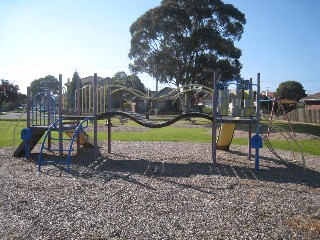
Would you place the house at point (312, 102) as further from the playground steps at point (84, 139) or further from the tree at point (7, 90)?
the playground steps at point (84, 139)

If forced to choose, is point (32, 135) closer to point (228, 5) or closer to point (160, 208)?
point (160, 208)

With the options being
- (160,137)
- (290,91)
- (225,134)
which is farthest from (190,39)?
(290,91)

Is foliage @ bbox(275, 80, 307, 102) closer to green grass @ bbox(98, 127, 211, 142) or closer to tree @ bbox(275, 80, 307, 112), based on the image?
tree @ bbox(275, 80, 307, 112)

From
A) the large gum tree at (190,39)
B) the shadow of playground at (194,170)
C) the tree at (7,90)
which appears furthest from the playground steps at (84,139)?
the tree at (7,90)

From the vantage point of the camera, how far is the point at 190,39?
33625 millimetres

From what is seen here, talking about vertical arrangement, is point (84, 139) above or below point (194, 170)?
above

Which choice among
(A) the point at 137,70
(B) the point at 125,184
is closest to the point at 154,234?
(B) the point at 125,184

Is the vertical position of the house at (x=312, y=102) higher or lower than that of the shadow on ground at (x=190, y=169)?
higher

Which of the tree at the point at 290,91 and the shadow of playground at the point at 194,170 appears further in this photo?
the tree at the point at 290,91

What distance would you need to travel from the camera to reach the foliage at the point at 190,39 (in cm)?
3359

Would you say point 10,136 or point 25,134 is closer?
point 25,134

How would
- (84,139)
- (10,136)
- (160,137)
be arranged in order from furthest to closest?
1. (160,137)
2. (10,136)
3. (84,139)

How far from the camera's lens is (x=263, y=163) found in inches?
403

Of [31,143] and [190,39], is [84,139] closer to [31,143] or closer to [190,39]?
[31,143]
